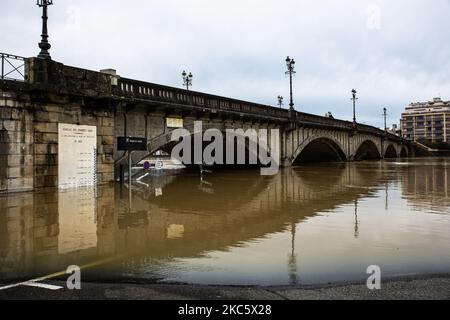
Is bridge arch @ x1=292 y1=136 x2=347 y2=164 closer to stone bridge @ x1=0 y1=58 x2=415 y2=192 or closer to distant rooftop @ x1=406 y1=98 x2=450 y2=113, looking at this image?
stone bridge @ x1=0 y1=58 x2=415 y2=192

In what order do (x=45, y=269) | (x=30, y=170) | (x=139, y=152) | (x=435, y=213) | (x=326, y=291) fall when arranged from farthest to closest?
(x=139, y=152) < (x=30, y=170) < (x=435, y=213) < (x=45, y=269) < (x=326, y=291)

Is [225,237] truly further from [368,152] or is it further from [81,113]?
[368,152]

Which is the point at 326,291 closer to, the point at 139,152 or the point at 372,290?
the point at 372,290

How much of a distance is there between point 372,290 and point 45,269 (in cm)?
460

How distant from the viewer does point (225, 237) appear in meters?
8.49

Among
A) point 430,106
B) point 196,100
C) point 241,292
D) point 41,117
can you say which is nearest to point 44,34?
point 41,117

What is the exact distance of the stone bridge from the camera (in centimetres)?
1580

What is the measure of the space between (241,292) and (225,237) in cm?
356

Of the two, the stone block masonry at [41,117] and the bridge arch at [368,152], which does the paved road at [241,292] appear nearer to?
the stone block masonry at [41,117]

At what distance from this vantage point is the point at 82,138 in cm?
1875

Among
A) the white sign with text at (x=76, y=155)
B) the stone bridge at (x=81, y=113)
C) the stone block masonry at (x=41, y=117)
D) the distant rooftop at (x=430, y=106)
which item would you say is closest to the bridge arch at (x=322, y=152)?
the stone bridge at (x=81, y=113)

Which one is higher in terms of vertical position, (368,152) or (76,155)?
(368,152)

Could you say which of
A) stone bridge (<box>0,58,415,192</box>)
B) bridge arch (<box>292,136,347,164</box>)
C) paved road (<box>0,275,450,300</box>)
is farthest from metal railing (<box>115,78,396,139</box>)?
paved road (<box>0,275,450,300</box>)
